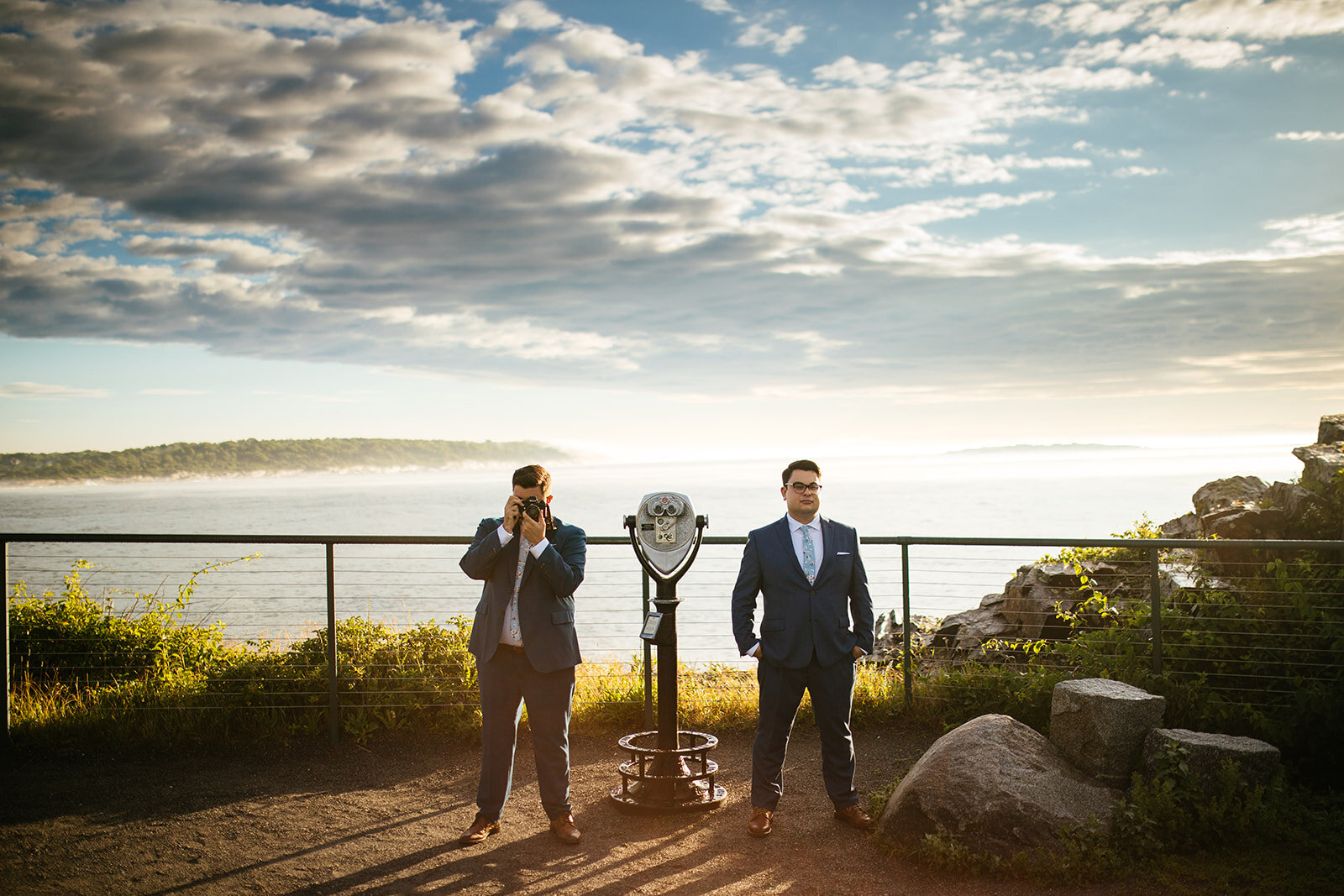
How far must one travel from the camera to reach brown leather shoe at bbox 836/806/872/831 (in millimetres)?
4668

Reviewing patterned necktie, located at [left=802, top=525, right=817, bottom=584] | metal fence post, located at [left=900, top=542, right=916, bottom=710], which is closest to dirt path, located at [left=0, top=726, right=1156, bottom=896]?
metal fence post, located at [left=900, top=542, right=916, bottom=710]

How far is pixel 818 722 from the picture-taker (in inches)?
183

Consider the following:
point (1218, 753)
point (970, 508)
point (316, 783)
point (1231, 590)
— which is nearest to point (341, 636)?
point (316, 783)

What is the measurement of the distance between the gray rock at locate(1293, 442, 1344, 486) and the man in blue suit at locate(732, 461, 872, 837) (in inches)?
199

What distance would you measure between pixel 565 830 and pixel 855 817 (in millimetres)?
1525

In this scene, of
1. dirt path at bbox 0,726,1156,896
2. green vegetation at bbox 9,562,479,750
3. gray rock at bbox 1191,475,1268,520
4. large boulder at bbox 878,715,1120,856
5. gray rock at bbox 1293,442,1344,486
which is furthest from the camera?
gray rock at bbox 1191,475,1268,520

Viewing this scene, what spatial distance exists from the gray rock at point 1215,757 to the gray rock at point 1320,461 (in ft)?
12.5

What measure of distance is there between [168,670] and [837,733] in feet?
17.4

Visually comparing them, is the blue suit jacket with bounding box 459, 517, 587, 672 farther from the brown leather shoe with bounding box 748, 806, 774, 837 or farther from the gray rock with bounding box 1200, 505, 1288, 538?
the gray rock with bounding box 1200, 505, 1288, 538

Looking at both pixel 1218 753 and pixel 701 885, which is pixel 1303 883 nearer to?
pixel 1218 753

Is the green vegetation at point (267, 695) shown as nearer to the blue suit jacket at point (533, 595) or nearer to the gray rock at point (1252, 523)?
the blue suit jacket at point (533, 595)

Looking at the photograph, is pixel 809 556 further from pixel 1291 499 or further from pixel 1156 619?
pixel 1291 499

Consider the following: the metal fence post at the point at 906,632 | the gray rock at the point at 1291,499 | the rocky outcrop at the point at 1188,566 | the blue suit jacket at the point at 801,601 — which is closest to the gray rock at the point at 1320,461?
the rocky outcrop at the point at 1188,566

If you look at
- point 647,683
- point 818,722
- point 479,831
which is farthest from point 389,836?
point 818,722
